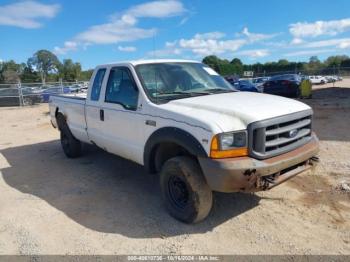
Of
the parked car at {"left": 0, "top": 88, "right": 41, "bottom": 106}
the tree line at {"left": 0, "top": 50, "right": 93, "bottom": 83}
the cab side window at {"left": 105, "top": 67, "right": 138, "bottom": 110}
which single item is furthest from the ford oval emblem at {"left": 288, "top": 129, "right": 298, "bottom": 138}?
the tree line at {"left": 0, "top": 50, "right": 93, "bottom": 83}

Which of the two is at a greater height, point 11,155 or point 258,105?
point 258,105

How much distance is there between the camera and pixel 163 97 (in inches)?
166

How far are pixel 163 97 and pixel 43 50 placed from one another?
10767cm

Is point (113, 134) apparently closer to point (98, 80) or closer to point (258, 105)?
point (98, 80)

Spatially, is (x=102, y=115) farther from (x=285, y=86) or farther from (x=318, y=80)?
(x=318, y=80)

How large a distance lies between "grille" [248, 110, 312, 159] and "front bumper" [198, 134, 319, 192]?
10 cm

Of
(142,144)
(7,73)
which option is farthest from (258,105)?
(7,73)

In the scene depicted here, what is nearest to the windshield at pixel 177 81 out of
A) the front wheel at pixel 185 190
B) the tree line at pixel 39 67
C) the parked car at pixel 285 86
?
the front wheel at pixel 185 190

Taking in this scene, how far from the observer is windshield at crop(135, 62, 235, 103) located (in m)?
4.30

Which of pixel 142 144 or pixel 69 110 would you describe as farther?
pixel 69 110

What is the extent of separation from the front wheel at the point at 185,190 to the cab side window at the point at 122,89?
1116 mm

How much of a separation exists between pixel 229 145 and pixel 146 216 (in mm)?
1562

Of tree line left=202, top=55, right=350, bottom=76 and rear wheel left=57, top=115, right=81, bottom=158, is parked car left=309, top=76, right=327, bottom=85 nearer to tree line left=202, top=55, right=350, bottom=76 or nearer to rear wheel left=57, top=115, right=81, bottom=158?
tree line left=202, top=55, right=350, bottom=76

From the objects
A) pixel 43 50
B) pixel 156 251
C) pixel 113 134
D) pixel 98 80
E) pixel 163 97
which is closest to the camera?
pixel 156 251
